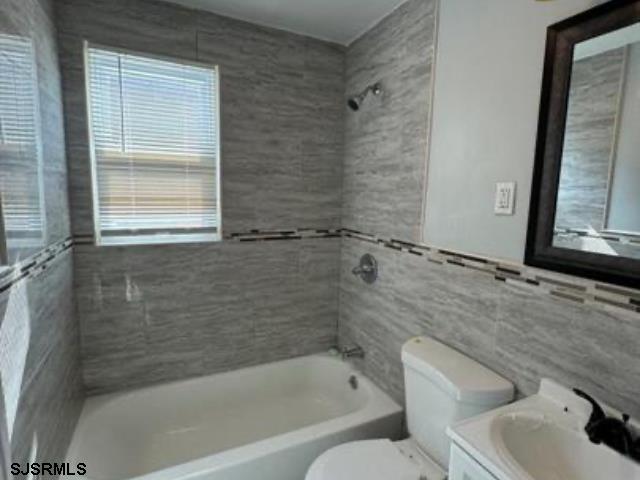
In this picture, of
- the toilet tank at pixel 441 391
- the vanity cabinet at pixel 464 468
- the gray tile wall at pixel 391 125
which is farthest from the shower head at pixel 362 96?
the vanity cabinet at pixel 464 468

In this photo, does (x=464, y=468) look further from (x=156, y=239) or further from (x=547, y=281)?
(x=156, y=239)

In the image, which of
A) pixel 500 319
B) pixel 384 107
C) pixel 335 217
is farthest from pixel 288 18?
pixel 500 319

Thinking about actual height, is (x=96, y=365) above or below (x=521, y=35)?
below

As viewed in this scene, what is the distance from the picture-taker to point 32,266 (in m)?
1.21

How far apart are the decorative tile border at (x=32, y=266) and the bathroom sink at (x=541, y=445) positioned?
51.7 inches

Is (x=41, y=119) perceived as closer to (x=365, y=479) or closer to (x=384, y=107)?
(x=384, y=107)

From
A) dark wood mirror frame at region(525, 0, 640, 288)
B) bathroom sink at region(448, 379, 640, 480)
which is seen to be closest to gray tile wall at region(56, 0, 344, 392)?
dark wood mirror frame at region(525, 0, 640, 288)

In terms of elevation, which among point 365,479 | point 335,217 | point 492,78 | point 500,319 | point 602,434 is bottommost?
point 365,479

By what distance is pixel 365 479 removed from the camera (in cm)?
131

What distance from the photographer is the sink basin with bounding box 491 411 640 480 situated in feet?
2.99

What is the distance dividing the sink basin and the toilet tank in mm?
228

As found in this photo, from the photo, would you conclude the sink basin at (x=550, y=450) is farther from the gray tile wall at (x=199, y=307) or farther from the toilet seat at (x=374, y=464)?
the gray tile wall at (x=199, y=307)

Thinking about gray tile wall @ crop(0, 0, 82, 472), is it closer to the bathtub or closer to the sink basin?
the bathtub

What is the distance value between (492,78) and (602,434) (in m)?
1.22
